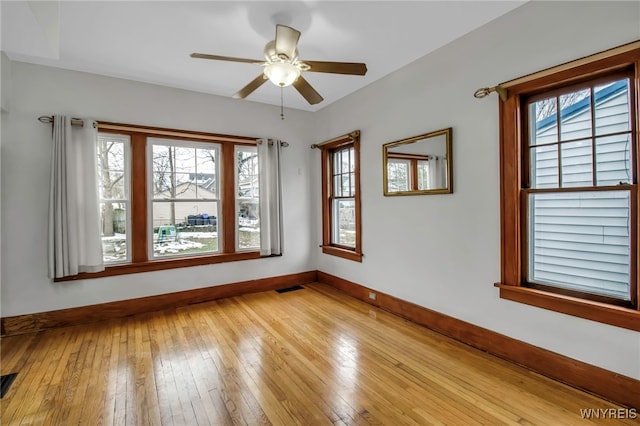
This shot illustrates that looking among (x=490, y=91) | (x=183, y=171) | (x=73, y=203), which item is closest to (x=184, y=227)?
(x=183, y=171)

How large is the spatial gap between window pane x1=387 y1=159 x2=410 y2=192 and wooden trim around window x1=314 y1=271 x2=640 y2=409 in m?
1.33

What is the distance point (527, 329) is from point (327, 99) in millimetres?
3755

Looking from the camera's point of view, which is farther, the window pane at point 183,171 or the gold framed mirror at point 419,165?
the window pane at point 183,171

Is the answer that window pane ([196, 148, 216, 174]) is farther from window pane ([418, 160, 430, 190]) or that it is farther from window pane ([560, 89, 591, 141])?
window pane ([560, 89, 591, 141])

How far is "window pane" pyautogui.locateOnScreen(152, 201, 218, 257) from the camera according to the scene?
392cm

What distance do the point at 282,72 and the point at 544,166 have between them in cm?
221

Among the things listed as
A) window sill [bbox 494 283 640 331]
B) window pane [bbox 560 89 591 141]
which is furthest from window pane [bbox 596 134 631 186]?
window sill [bbox 494 283 640 331]

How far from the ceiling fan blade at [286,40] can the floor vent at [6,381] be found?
10.5 feet

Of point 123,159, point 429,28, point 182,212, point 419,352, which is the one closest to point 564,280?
point 419,352

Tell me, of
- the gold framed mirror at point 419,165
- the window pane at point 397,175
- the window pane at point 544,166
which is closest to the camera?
the window pane at point 544,166

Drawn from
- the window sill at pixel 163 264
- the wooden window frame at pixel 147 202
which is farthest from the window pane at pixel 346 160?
the window sill at pixel 163 264

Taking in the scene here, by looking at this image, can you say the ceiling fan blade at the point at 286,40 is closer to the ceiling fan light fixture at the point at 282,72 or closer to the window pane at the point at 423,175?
the ceiling fan light fixture at the point at 282,72

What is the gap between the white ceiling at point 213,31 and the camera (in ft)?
7.79

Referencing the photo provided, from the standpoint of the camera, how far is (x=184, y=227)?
4.08 m
